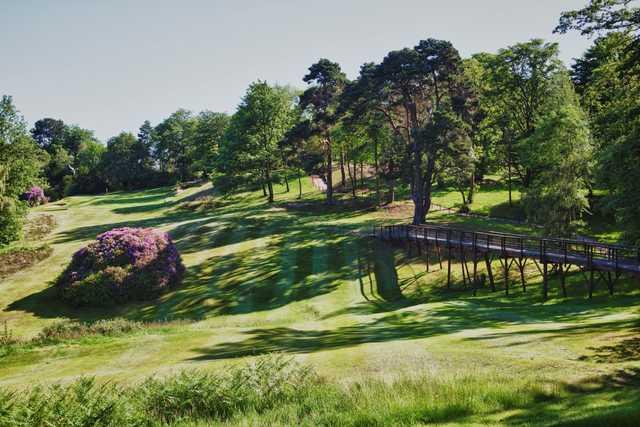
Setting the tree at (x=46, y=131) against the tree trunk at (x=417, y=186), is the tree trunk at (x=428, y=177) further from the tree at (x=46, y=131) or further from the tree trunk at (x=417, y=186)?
the tree at (x=46, y=131)

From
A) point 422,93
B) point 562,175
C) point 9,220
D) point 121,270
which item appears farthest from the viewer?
point 422,93

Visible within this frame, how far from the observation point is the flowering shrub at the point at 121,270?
35.0 m

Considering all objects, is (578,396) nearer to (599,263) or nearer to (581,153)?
(599,263)

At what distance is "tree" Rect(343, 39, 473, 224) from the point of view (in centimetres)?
4697

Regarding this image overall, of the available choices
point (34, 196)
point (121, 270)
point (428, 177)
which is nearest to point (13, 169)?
point (121, 270)

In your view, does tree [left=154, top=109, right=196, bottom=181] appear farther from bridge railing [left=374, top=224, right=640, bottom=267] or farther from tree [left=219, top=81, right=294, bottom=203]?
bridge railing [left=374, top=224, right=640, bottom=267]

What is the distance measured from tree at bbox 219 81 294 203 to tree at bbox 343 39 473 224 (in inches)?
791

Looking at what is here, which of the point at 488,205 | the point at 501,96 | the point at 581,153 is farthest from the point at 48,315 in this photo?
the point at 501,96

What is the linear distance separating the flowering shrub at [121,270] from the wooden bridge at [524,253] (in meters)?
20.5

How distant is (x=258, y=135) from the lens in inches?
2758

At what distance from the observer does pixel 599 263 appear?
89.1 ft

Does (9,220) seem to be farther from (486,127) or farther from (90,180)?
(90,180)

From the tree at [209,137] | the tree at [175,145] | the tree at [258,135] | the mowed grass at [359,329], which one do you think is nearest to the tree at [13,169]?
the mowed grass at [359,329]

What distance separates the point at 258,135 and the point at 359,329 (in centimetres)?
4986
